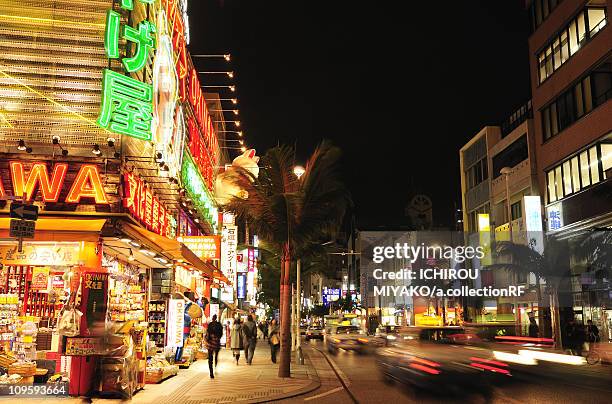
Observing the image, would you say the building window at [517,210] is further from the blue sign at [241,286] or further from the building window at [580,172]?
the blue sign at [241,286]

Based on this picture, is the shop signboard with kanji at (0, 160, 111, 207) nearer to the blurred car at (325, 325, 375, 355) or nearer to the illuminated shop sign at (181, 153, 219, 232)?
the illuminated shop sign at (181, 153, 219, 232)

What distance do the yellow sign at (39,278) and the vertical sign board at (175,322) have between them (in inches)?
269

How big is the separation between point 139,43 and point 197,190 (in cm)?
1281

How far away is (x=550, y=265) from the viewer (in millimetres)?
35969

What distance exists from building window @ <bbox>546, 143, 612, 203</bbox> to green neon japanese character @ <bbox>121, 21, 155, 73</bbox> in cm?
2349

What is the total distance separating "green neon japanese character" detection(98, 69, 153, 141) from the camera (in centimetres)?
1556

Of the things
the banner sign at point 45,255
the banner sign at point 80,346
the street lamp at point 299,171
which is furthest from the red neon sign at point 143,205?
the street lamp at point 299,171

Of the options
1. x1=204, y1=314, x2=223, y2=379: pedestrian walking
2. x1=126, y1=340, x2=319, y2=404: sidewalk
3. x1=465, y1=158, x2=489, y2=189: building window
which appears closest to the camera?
x1=126, y1=340, x2=319, y2=404: sidewalk

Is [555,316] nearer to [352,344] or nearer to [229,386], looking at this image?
[352,344]

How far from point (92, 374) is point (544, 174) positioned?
33356 millimetres

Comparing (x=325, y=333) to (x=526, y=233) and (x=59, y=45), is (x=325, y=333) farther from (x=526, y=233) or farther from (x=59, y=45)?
(x=59, y=45)

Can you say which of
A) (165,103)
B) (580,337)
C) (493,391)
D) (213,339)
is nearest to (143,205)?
(165,103)

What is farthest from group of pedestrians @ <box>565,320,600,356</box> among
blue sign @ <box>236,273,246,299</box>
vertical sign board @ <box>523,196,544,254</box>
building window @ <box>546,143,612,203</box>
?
blue sign @ <box>236,273,246,299</box>

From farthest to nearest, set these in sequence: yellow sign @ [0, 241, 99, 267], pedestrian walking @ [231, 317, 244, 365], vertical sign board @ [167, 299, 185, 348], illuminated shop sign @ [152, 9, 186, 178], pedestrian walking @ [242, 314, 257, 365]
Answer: pedestrian walking @ [231, 317, 244, 365] < pedestrian walking @ [242, 314, 257, 365] < vertical sign board @ [167, 299, 185, 348] < illuminated shop sign @ [152, 9, 186, 178] < yellow sign @ [0, 241, 99, 267]
